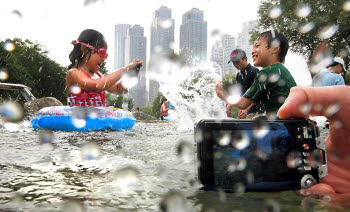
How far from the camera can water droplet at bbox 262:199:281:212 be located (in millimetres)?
1510

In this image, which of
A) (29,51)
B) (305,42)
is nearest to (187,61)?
(305,42)

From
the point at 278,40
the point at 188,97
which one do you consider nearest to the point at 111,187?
the point at 278,40

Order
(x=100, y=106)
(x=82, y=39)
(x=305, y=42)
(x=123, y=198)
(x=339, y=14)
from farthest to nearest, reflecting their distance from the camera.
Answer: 1. (x=305, y=42)
2. (x=339, y=14)
3. (x=100, y=106)
4. (x=82, y=39)
5. (x=123, y=198)

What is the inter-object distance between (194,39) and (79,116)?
7593 millimetres

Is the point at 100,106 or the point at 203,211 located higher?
the point at 100,106

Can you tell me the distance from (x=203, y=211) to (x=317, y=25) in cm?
2062

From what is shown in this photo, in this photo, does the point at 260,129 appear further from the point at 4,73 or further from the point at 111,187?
the point at 4,73

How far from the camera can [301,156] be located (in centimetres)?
171

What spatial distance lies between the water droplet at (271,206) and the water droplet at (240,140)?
1.00ft

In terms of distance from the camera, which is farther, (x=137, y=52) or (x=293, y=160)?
(x=137, y=52)

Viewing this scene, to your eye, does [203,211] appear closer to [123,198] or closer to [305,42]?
[123,198]

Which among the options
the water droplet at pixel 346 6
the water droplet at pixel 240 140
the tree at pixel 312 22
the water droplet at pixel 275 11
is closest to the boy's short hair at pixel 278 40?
the water droplet at pixel 240 140

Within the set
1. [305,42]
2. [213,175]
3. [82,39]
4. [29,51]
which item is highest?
[29,51]

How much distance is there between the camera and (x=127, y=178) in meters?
2.27
